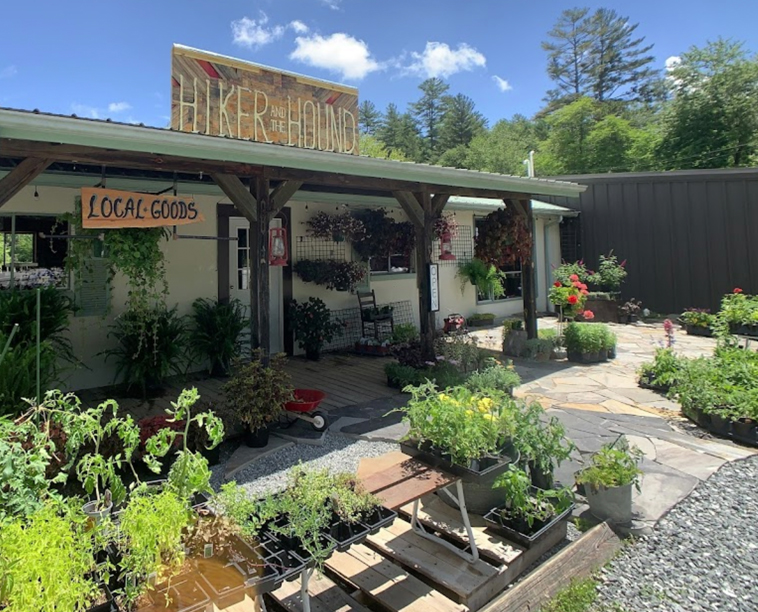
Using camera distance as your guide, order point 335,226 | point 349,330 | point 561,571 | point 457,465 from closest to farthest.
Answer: point 561,571 < point 457,465 < point 335,226 < point 349,330

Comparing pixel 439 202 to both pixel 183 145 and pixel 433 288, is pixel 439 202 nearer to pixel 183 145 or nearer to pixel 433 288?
pixel 433 288

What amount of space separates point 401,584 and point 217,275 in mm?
5012

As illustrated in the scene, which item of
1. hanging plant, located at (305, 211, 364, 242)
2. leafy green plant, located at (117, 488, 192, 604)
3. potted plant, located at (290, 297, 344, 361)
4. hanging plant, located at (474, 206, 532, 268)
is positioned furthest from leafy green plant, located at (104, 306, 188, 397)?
hanging plant, located at (474, 206, 532, 268)

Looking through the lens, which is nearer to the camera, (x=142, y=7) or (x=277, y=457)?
(x=277, y=457)

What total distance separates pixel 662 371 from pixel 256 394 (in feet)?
14.3

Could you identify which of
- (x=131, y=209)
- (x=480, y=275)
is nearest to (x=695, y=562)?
(x=131, y=209)

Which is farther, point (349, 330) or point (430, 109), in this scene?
point (430, 109)

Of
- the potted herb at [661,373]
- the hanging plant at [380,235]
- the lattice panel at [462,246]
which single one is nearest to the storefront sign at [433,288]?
the hanging plant at [380,235]

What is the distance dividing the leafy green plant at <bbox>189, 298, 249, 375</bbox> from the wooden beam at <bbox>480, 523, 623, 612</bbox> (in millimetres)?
4353

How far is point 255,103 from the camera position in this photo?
310 inches

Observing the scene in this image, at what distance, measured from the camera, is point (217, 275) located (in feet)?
20.8

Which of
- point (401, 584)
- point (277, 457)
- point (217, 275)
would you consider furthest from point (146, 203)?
point (401, 584)

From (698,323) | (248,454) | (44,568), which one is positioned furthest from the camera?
(698,323)

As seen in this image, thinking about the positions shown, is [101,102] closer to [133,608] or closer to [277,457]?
[277,457]
